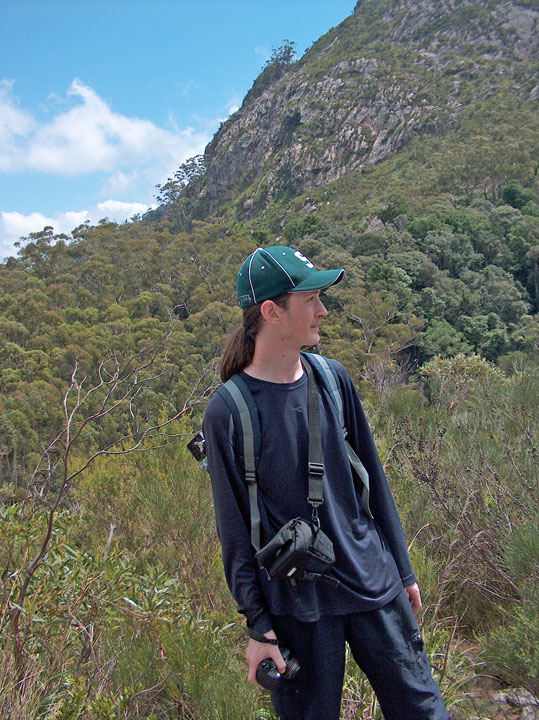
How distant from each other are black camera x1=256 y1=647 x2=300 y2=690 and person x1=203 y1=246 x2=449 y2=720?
1 centimetres

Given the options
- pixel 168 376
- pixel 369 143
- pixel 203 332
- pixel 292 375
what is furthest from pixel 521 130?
pixel 292 375

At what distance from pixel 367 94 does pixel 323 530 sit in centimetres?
6912

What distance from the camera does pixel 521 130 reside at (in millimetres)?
45531

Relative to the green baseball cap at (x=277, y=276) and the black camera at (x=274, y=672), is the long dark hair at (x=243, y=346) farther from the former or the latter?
the black camera at (x=274, y=672)

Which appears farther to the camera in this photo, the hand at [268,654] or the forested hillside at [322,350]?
the forested hillside at [322,350]

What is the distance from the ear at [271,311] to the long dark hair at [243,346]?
0.15 ft

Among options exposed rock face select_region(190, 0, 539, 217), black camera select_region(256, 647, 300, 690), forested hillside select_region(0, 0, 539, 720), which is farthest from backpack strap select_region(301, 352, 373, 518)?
exposed rock face select_region(190, 0, 539, 217)

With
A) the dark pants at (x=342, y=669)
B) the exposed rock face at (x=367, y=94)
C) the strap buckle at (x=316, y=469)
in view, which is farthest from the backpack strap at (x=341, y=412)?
the exposed rock face at (x=367, y=94)

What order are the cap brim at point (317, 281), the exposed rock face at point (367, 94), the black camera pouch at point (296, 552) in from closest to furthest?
the black camera pouch at point (296, 552) → the cap brim at point (317, 281) → the exposed rock face at point (367, 94)

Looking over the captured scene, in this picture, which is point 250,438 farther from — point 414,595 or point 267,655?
point 414,595

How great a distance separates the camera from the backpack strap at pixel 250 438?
1.20 m

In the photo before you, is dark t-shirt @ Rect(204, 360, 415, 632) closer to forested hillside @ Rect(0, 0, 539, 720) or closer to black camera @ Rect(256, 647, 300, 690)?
black camera @ Rect(256, 647, 300, 690)

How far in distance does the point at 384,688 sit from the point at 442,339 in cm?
2650

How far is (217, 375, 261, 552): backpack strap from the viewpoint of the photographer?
1.20 meters
